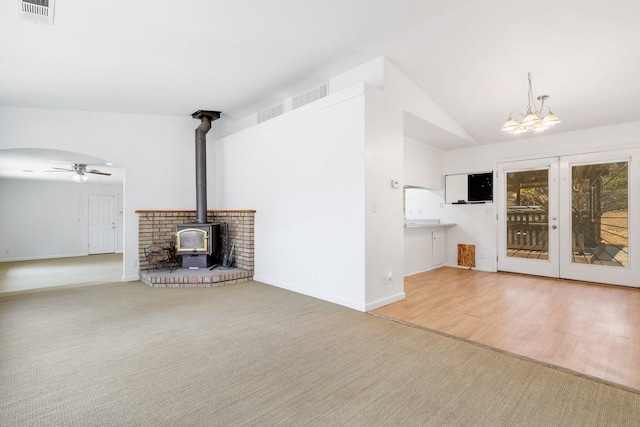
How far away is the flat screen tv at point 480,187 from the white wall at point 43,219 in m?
10.9

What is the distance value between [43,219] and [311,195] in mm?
9382

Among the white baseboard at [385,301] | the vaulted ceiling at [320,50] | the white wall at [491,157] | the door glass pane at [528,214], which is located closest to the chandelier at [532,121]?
the vaulted ceiling at [320,50]

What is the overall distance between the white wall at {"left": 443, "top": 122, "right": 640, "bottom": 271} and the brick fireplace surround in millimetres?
4308

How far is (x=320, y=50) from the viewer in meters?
3.77

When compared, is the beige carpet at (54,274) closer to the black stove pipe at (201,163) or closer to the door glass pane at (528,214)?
the black stove pipe at (201,163)

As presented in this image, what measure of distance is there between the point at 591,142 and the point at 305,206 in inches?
194

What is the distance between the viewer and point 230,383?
2139 mm

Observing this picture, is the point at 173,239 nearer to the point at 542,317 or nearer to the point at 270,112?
the point at 270,112

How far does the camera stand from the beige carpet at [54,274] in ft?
18.0

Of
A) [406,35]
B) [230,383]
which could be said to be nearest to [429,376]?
[230,383]

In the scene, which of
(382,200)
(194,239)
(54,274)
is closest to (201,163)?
(194,239)

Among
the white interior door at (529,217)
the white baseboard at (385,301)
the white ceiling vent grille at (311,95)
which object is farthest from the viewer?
the white interior door at (529,217)

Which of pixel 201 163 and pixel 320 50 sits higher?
pixel 320 50

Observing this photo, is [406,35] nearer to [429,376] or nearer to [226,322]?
[429,376]
